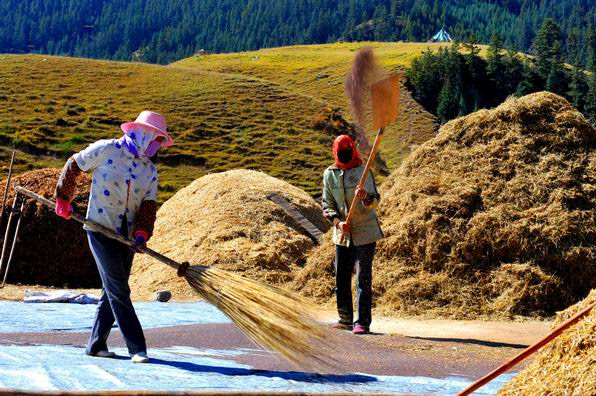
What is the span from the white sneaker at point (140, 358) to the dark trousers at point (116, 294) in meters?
0.05

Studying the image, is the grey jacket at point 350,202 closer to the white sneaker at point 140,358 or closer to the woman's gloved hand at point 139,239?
the woman's gloved hand at point 139,239

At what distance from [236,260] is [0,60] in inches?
2377

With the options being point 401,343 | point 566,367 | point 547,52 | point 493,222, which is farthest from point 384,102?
point 547,52

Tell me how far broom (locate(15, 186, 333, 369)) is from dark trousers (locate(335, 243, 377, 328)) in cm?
255

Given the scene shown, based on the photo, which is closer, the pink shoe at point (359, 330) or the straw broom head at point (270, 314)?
the straw broom head at point (270, 314)

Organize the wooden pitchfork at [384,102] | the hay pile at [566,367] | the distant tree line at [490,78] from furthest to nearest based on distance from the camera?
the distant tree line at [490,78] < the wooden pitchfork at [384,102] < the hay pile at [566,367]

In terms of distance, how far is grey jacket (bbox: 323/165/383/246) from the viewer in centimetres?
868

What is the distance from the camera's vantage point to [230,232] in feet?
49.6

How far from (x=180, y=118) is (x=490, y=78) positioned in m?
56.2

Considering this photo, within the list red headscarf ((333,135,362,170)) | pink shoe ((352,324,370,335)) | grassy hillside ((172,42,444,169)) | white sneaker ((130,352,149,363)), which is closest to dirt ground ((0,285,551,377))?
pink shoe ((352,324,370,335))

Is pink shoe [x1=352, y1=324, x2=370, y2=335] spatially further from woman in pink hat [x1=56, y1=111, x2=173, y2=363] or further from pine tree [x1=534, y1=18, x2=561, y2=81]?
pine tree [x1=534, y1=18, x2=561, y2=81]

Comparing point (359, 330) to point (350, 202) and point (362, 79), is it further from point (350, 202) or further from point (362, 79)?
point (362, 79)

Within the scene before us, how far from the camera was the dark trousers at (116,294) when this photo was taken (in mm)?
6359

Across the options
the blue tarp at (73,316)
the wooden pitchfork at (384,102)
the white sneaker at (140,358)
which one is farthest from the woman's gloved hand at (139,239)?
the wooden pitchfork at (384,102)
